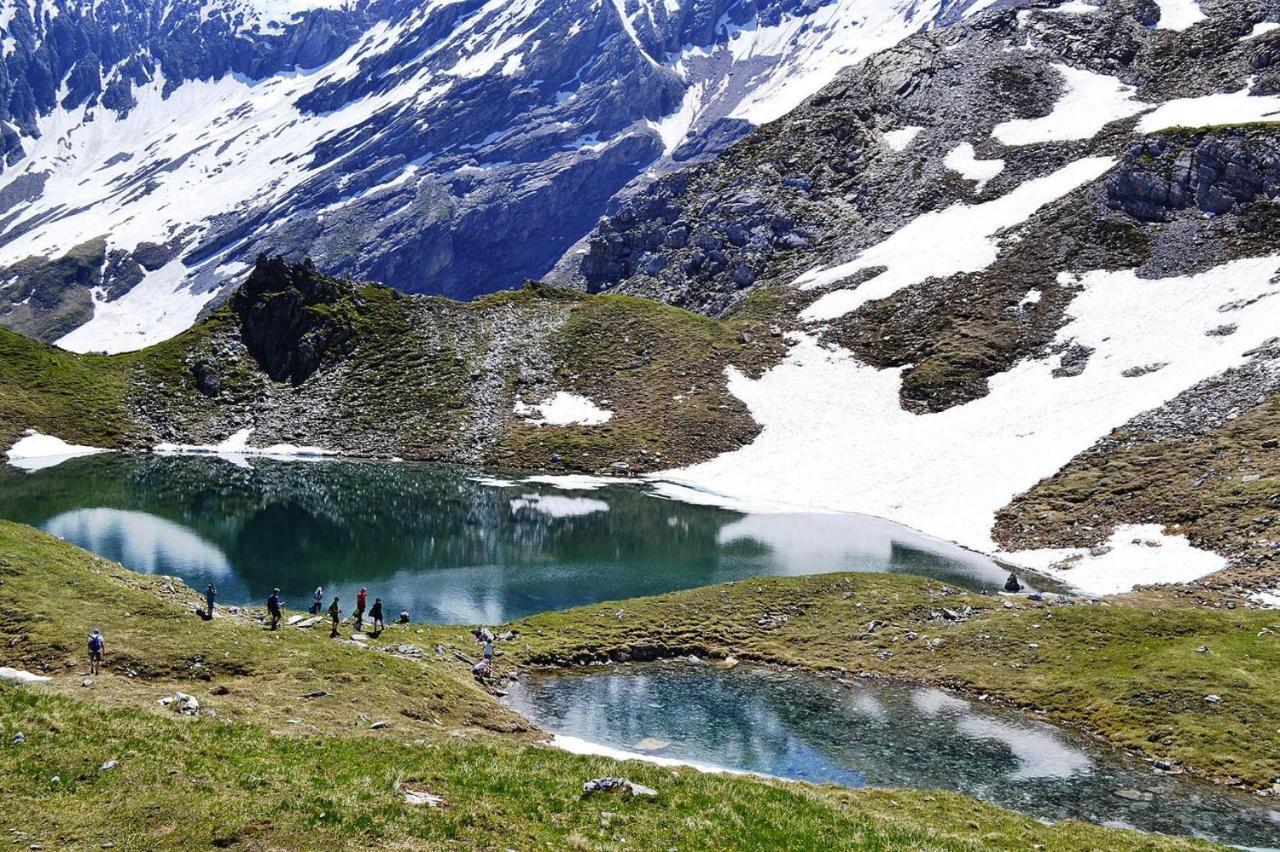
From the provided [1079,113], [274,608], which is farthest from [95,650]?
[1079,113]

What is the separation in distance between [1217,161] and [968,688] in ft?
360

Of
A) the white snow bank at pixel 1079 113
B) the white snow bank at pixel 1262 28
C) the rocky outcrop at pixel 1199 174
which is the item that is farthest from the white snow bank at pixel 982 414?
the white snow bank at pixel 1262 28

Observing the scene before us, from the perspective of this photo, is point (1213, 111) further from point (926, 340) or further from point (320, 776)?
point (320, 776)

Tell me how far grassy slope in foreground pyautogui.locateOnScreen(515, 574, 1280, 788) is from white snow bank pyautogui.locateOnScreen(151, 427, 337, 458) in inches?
2927

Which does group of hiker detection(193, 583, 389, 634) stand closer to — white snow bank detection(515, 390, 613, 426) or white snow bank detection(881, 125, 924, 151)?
white snow bank detection(515, 390, 613, 426)

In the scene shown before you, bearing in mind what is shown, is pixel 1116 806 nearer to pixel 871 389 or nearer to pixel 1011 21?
pixel 871 389

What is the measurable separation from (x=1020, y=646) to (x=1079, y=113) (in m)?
137

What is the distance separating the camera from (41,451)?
10500 cm

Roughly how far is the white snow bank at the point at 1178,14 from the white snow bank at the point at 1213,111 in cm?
3494

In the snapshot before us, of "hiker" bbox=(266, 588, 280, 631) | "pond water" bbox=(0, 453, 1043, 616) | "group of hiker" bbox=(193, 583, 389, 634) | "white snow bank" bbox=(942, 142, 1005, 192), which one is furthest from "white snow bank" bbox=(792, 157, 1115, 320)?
"hiker" bbox=(266, 588, 280, 631)

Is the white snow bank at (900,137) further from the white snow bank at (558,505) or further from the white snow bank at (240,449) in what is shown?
the white snow bank at (240,449)

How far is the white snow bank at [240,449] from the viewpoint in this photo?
111188 mm

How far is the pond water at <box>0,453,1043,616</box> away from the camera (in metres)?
56.5

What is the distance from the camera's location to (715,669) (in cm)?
4244
